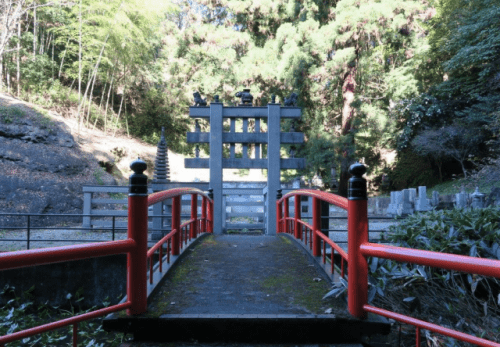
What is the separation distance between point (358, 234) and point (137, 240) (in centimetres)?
143

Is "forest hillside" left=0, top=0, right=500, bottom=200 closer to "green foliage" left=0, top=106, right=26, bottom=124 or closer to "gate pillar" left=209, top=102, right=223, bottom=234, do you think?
"green foliage" left=0, top=106, right=26, bottom=124

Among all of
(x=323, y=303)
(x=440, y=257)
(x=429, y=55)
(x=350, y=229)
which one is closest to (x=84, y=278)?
(x=323, y=303)

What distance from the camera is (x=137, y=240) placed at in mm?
2238

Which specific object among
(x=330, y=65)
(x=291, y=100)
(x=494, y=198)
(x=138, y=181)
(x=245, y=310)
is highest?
(x=330, y=65)

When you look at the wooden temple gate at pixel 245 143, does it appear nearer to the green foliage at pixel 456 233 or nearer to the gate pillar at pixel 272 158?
the gate pillar at pixel 272 158

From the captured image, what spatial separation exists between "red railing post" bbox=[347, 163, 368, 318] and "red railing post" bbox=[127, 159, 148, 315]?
1.35 m

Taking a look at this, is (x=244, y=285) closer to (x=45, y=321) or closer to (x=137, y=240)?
(x=137, y=240)

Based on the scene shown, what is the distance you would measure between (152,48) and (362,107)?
14.6 meters

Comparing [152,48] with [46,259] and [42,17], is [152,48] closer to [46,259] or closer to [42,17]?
[42,17]

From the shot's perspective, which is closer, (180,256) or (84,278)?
(180,256)

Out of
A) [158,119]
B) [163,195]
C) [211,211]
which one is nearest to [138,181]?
[163,195]

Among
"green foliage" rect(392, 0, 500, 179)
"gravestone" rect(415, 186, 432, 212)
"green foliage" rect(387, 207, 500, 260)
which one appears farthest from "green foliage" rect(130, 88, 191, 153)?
"green foliage" rect(387, 207, 500, 260)

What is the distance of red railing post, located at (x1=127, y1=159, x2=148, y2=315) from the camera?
2229 millimetres

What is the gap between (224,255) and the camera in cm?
409
